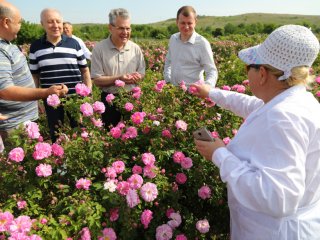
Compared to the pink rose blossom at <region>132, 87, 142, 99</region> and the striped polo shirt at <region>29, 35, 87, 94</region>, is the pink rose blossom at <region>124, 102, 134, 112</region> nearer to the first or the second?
the pink rose blossom at <region>132, 87, 142, 99</region>

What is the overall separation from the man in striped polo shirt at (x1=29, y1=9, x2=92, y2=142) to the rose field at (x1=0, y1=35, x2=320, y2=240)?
103cm

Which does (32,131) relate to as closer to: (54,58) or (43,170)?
(43,170)

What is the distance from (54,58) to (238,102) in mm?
2106

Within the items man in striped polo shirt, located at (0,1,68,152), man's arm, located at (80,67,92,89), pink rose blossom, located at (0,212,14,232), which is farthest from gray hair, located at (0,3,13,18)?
pink rose blossom, located at (0,212,14,232)

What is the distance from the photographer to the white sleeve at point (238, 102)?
196 centimetres

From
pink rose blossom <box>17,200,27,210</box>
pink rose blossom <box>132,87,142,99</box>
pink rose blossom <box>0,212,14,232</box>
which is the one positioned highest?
pink rose blossom <box>132,87,142,99</box>

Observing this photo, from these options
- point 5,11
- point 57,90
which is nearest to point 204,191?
point 57,90

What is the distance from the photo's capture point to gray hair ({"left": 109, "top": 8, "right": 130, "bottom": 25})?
10.4ft

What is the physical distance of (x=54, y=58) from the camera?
10.9 ft

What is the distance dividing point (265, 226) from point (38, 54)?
9.15 ft

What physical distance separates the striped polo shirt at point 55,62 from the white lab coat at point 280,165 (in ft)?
7.91

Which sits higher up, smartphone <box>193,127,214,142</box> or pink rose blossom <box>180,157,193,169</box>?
smartphone <box>193,127,214,142</box>

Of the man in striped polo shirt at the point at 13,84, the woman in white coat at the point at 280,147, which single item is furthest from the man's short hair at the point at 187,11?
the woman in white coat at the point at 280,147

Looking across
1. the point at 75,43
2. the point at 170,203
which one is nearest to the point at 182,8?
the point at 75,43
